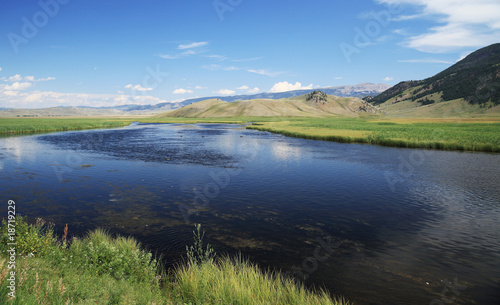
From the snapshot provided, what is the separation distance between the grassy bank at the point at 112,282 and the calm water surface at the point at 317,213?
2663 millimetres

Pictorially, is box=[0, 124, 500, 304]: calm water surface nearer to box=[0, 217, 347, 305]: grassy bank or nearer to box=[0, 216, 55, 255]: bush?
box=[0, 217, 347, 305]: grassy bank

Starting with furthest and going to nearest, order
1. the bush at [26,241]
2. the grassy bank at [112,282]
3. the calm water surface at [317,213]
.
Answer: the calm water surface at [317,213]
the bush at [26,241]
the grassy bank at [112,282]

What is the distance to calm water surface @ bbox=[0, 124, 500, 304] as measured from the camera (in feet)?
38.7

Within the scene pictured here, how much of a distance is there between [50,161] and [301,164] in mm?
33720

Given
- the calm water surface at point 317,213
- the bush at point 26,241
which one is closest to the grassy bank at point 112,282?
the bush at point 26,241

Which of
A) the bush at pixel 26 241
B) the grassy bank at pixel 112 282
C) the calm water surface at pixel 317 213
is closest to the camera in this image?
the grassy bank at pixel 112 282

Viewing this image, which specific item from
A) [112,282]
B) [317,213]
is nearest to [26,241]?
[112,282]

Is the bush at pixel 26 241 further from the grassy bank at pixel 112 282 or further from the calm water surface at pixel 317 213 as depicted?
the calm water surface at pixel 317 213

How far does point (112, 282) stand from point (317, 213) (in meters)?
13.7

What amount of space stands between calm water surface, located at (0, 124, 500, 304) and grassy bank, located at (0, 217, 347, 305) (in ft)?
8.74

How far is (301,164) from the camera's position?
36969 mm

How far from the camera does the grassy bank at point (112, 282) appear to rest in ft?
24.0

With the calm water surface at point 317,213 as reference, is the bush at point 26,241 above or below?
above

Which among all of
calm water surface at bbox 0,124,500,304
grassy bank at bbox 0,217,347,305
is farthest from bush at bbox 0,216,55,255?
calm water surface at bbox 0,124,500,304
